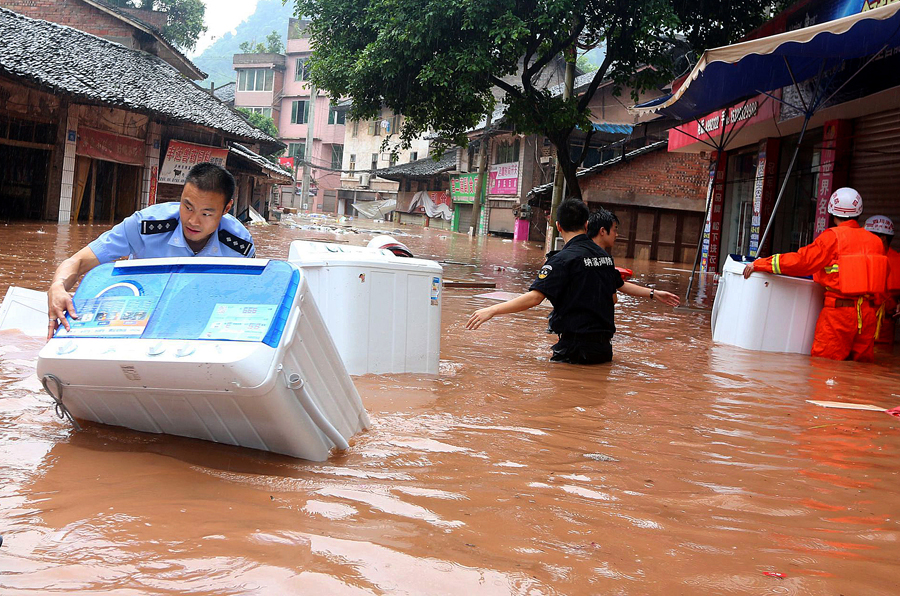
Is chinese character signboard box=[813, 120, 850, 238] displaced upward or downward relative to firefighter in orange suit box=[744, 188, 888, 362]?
upward

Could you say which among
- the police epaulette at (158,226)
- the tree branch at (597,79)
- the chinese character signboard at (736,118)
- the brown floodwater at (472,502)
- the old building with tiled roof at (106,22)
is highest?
the old building with tiled roof at (106,22)

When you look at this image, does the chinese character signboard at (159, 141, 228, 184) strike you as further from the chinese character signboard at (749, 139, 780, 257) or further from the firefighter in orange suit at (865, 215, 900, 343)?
the firefighter in orange suit at (865, 215, 900, 343)

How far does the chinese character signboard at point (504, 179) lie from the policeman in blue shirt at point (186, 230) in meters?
31.8

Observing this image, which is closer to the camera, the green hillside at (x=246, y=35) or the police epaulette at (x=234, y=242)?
the police epaulette at (x=234, y=242)

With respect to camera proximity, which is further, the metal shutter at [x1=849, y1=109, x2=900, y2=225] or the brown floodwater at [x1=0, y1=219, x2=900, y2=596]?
the metal shutter at [x1=849, y1=109, x2=900, y2=225]

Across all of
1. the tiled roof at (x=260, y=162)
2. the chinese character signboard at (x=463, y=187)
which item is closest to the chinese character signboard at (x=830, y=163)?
the tiled roof at (x=260, y=162)

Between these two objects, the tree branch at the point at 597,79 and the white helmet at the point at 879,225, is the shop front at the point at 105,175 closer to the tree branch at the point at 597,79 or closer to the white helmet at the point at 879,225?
the tree branch at the point at 597,79

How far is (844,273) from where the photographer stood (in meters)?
6.88

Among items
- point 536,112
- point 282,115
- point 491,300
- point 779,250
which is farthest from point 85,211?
point 282,115

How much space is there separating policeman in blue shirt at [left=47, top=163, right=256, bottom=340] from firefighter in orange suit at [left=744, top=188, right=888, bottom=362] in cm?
512

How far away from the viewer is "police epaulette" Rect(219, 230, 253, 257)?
3.64m

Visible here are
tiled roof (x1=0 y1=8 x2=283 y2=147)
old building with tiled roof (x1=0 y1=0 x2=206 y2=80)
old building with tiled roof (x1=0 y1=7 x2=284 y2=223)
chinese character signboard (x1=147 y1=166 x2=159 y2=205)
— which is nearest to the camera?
tiled roof (x1=0 y1=8 x2=283 y2=147)

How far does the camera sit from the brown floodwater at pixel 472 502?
7.00 ft

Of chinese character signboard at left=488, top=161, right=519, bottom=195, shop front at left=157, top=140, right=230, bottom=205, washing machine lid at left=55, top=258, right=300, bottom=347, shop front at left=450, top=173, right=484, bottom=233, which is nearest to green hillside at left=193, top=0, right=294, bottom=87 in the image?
shop front at left=450, top=173, right=484, bottom=233
